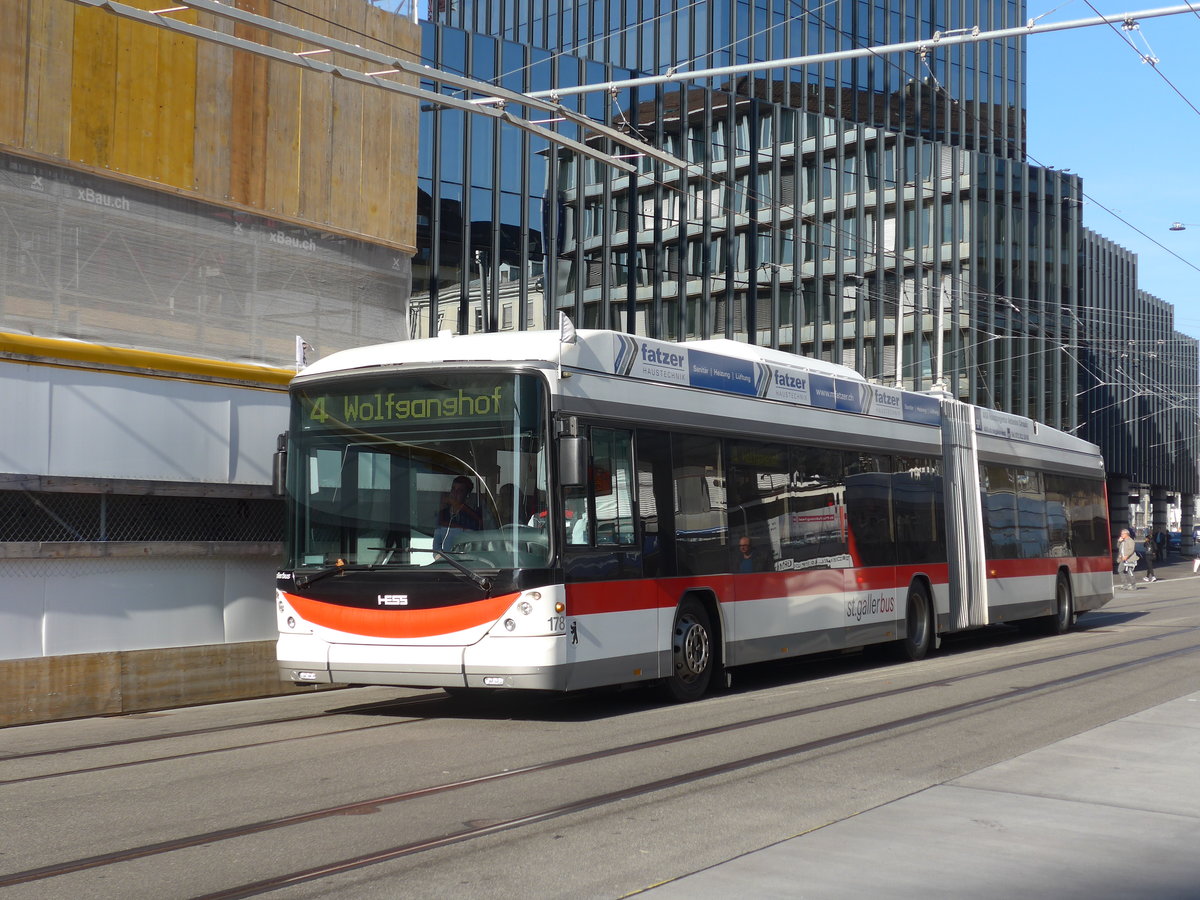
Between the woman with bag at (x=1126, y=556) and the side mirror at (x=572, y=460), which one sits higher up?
the side mirror at (x=572, y=460)

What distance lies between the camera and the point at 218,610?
567 inches

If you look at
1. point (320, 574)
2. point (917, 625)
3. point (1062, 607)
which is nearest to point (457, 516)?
point (320, 574)

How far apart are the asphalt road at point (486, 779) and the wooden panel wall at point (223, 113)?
19.4ft

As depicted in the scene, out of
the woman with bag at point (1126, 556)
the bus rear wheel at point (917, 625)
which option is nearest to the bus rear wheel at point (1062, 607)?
the bus rear wheel at point (917, 625)

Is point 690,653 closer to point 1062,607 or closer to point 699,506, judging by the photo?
point 699,506

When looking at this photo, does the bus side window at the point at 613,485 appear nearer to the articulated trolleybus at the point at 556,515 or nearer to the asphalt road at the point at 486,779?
the articulated trolleybus at the point at 556,515

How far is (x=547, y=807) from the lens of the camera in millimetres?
7746

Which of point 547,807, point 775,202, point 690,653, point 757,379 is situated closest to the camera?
point 547,807

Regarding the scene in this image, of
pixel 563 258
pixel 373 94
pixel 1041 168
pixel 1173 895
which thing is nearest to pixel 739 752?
pixel 1173 895

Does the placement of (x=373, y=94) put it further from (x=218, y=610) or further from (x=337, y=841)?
(x=337, y=841)

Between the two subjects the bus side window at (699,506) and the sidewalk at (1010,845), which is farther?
the bus side window at (699,506)

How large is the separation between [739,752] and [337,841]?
3636 mm

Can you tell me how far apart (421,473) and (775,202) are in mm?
37462

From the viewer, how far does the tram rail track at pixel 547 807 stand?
6.32 meters
